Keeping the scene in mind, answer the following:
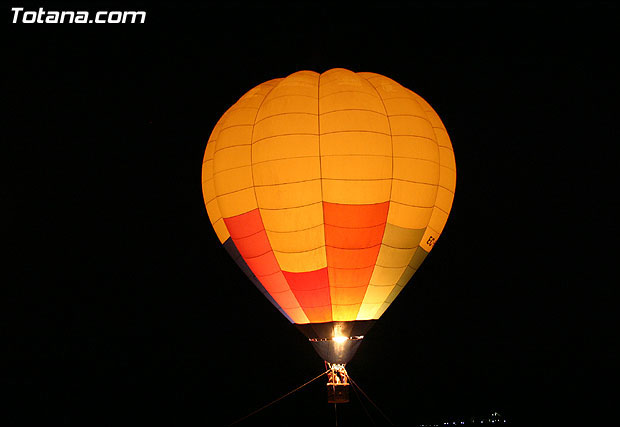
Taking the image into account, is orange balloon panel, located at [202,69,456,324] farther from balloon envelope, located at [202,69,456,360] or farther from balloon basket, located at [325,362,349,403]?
balloon basket, located at [325,362,349,403]

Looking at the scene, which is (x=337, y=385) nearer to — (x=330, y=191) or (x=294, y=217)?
(x=294, y=217)

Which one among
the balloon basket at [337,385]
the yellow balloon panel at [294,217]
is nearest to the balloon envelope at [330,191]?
the yellow balloon panel at [294,217]

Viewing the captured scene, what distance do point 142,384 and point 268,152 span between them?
7235mm

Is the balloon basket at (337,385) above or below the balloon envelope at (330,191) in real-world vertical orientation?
below

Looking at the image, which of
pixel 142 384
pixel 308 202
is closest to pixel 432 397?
pixel 142 384

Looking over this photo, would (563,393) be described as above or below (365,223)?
below

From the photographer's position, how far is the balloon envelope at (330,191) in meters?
4.69

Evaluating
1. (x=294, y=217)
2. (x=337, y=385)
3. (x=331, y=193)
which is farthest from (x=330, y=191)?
(x=337, y=385)

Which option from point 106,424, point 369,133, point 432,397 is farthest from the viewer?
point 432,397

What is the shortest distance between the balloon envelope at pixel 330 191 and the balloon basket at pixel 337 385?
4.7 inches

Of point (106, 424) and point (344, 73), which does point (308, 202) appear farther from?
point (106, 424)

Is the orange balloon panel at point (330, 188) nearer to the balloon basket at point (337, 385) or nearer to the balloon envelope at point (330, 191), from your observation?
the balloon envelope at point (330, 191)

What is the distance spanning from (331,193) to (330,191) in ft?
0.06

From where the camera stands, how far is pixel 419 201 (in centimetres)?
494
